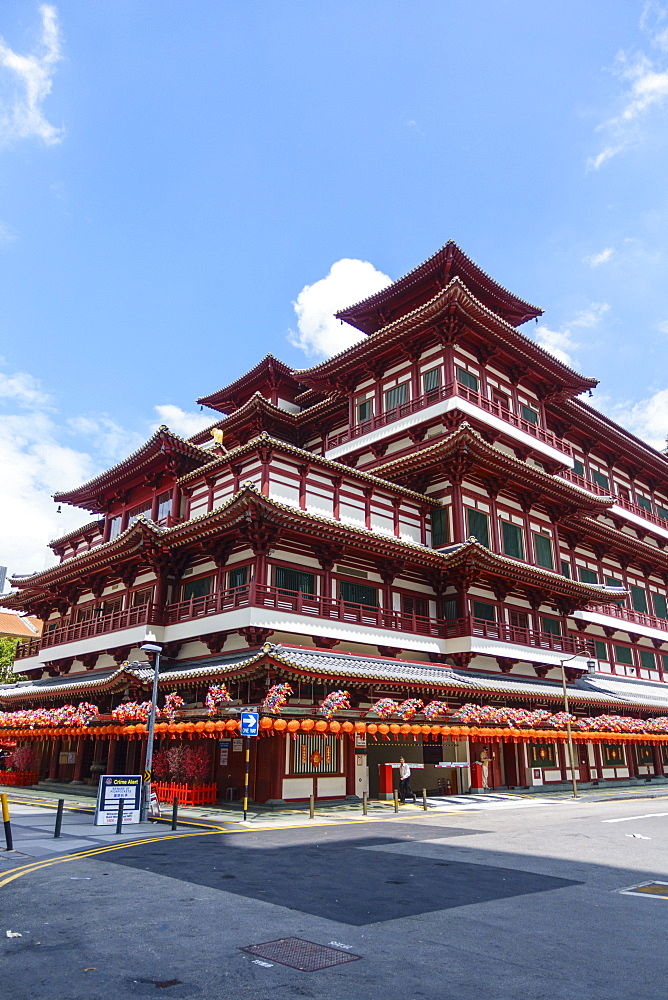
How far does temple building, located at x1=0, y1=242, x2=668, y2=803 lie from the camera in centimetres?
2802

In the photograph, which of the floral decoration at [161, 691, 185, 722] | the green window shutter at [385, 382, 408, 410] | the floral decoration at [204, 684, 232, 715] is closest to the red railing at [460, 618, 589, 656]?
the floral decoration at [204, 684, 232, 715]

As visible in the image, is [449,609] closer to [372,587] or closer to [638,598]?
[372,587]

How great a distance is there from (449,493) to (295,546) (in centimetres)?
1027

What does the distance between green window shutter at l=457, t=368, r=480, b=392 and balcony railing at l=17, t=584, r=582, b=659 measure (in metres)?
13.5

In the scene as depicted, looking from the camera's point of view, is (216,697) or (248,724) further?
(216,697)

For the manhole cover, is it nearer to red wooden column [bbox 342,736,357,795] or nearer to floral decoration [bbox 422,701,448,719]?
floral decoration [bbox 422,701,448,719]

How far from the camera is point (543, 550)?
41.2 metres

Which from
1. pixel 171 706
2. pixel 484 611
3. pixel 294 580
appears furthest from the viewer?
pixel 484 611

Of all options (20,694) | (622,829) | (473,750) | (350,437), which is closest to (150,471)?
(350,437)

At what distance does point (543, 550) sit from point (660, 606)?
18670 mm

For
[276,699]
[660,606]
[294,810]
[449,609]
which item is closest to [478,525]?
[449,609]

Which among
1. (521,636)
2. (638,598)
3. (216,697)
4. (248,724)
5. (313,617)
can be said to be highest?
(638,598)

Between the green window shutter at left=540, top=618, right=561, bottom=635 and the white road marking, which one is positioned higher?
the green window shutter at left=540, top=618, right=561, bottom=635

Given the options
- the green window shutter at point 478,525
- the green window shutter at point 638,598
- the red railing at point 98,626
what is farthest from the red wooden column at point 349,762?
the green window shutter at point 638,598
